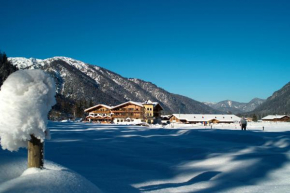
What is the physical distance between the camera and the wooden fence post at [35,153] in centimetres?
427

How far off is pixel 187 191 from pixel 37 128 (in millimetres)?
4287

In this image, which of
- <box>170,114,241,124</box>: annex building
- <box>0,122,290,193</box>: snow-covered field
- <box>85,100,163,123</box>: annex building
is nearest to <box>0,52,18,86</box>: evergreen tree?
<box>85,100,163,123</box>: annex building

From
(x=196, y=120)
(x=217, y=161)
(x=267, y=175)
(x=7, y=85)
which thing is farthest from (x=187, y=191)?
(x=196, y=120)

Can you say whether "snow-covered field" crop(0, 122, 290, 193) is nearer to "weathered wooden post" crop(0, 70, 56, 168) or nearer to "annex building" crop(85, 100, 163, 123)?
"weathered wooden post" crop(0, 70, 56, 168)

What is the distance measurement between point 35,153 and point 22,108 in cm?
92

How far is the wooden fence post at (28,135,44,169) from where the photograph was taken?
4.27 meters

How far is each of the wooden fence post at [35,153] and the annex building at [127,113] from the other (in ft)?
243

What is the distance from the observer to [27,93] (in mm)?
4035

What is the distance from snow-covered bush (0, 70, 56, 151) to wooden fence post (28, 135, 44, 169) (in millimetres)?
157

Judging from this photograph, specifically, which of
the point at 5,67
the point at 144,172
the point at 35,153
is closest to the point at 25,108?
the point at 35,153

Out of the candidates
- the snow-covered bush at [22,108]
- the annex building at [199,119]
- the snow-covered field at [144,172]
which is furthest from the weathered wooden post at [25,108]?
the annex building at [199,119]

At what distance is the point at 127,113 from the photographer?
3194 inches

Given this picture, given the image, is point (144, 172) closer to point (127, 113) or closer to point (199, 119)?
point (127, 113)

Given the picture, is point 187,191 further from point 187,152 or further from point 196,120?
point 196,120
